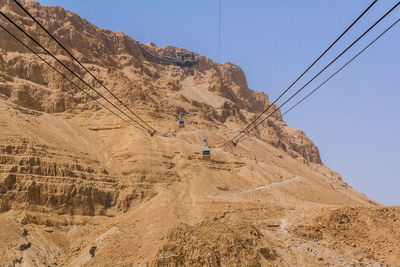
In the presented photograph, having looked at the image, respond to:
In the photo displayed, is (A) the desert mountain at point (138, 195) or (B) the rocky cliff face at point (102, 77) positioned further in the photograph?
(B) the rocky cliff face at point (102, 77)

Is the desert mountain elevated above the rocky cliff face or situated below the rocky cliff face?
below

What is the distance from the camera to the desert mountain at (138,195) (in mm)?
16938

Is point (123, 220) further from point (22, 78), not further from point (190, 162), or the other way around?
point (22, 78)

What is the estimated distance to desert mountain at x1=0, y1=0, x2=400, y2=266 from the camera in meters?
16.9

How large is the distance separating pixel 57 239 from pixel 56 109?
22905 millimetres

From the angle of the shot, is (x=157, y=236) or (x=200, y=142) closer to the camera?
(x=157, y=236)

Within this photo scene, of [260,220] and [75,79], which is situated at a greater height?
[75,79]

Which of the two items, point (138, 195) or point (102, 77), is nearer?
point (138, 195)

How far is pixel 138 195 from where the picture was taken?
87.9 ft

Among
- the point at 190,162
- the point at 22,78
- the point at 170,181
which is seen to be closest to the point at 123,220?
the point at 170,181

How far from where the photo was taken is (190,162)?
3416 centimetres

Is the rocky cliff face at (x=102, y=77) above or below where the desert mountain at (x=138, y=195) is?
above

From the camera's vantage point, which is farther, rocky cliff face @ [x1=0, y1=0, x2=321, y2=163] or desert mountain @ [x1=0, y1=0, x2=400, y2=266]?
rocky cliff face @ [x1=0, y1=0, x2=321, y2=163]

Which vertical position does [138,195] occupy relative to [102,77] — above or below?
below
